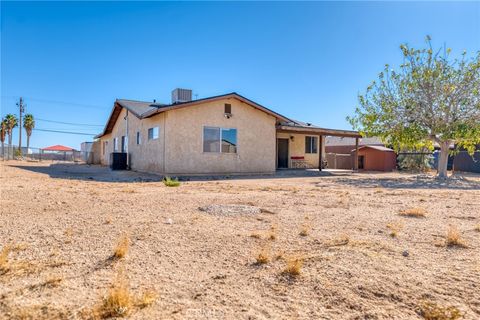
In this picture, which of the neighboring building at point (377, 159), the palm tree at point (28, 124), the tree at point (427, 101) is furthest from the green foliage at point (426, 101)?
the palm tree at point (28, 124)

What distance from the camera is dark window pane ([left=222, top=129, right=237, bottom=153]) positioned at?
14.4 m

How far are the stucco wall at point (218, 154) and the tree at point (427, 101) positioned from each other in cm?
535

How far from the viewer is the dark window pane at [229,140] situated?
1435 centimetres

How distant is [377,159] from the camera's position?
2239 cm

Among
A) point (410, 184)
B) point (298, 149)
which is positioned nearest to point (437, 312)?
point (410, 184)

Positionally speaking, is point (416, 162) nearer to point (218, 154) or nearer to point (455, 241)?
point (218, 154)

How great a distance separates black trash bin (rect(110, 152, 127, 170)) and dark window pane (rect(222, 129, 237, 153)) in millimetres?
7170

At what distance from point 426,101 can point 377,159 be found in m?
8.90

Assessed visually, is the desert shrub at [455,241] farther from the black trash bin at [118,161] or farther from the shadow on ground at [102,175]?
the black trash bin at [118,161]

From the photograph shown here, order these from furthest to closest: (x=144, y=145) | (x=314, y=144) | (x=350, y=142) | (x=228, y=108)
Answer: (x=350, y=142) → (x=314, y=144) → (x=144, y=145) → (x=228, y=108)

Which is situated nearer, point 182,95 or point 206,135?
point 206,135

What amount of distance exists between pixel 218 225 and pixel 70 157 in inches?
1605

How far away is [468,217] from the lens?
17.4 feet

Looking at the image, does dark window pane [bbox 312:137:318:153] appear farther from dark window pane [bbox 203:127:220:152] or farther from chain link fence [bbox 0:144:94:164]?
chain link fence [bbox 0:144:94:164]
